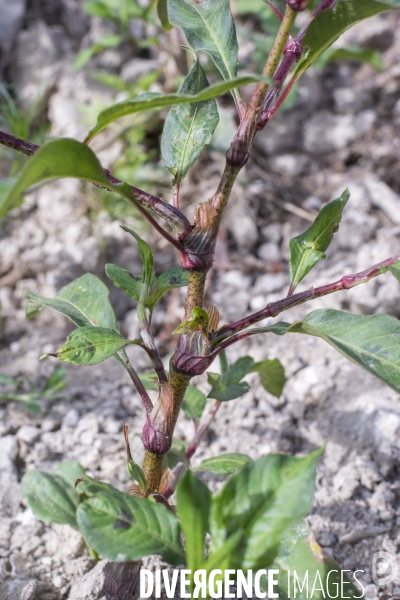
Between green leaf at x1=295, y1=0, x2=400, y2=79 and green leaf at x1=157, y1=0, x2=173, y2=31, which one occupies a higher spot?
green leaf at x1=157, y1=0, x2=173, y2=31

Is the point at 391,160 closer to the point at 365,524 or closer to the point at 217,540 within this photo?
the point at 365,524

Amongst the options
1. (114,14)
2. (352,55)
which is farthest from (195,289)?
(114,14)

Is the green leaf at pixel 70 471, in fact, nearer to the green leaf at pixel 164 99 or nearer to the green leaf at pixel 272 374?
the green leaf at pixel 272 374

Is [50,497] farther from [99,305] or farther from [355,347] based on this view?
[355,347]

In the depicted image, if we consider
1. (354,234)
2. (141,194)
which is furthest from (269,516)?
(354,234)

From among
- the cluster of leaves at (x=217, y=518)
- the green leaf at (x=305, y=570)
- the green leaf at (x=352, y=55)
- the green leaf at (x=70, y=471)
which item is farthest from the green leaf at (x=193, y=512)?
the green leaf at (x=352, y=55)

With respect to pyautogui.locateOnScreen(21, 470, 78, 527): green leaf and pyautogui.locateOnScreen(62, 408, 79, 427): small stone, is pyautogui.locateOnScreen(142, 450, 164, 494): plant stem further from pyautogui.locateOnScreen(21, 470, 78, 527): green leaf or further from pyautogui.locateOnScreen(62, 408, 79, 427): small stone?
pyautogui.locateOnScreen(62, 408, 79, 427): small stone

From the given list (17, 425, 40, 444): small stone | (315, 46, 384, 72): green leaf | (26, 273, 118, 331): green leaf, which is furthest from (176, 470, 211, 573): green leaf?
(315, 46, 384, 72): green leaf
